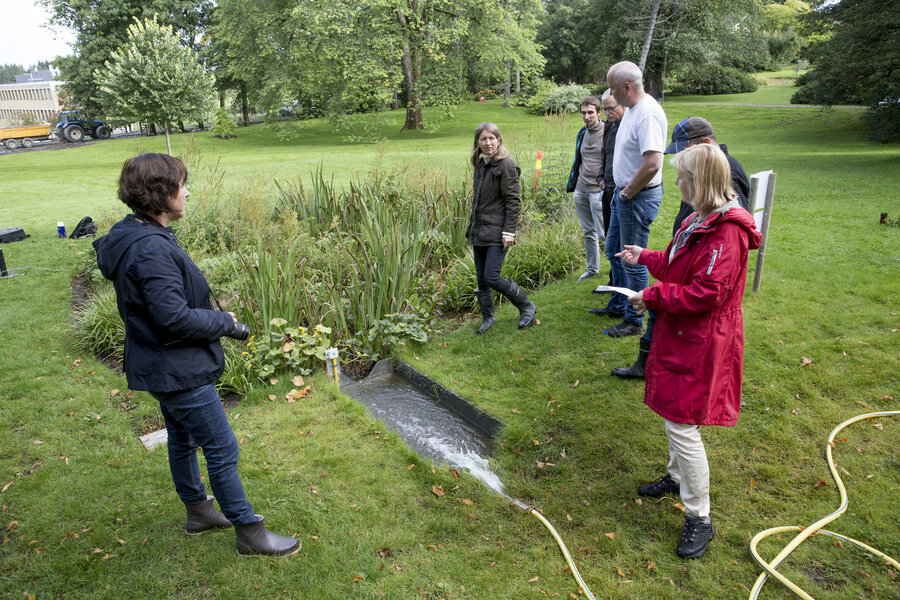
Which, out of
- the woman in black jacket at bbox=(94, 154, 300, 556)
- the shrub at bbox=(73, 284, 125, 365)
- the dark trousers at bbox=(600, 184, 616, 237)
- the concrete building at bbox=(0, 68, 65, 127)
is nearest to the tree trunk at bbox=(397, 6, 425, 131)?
the dark trousers at bbox=(600, 184, 616, 237)

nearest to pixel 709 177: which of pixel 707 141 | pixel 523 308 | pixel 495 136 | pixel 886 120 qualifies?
pixel 707 141

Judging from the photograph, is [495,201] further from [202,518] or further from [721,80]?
[721,80]

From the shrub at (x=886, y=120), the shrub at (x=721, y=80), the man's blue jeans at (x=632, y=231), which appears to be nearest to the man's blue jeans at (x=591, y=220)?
the man's blue jeans at (x=632, y=231)

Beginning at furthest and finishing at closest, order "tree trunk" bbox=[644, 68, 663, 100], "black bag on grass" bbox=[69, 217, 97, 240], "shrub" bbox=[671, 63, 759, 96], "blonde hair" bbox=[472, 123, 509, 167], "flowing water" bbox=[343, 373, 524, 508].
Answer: "shrub" bbox=[671, 63, 759, 96]
"tree trunk" bbox=[644, 68, 663, 100]
"black bag on grass" bbox=[69, 217, 97, 240]
"blonde hair" bbox=[472, 123, 509, 167]
"flowing water" bbox=[343, 373, 524, 508]

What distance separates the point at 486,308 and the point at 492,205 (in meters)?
1.03

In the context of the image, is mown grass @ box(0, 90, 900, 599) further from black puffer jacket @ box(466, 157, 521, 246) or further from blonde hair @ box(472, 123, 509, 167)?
blonde hair @ box(472, 123, 509, 167)

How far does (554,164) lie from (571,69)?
40.4 meters

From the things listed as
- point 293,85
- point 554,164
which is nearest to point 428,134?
point 293,85

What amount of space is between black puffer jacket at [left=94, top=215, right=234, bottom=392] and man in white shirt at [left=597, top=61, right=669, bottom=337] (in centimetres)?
300

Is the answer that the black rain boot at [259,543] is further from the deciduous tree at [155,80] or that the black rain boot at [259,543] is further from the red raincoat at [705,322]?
the deciduous tree at [155,80]

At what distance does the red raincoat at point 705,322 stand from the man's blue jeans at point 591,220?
10.8 feet

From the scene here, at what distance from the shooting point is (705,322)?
2490 millimetres

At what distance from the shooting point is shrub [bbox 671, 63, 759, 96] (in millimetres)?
36625

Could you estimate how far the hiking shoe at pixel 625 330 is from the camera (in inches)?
186
